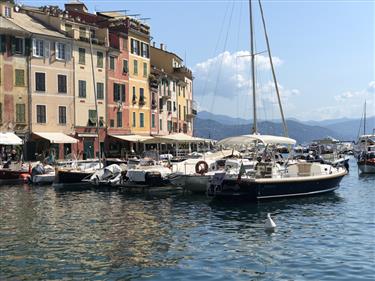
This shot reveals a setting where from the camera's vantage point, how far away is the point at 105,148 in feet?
206

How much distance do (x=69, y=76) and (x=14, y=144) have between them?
11.6m

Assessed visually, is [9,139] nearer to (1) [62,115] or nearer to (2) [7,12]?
(1) [62,115]

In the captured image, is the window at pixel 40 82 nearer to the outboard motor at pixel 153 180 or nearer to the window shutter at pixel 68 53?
the window shutter at pixel 68 53

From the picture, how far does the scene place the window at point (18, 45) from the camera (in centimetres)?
5253

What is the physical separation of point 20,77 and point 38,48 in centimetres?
375

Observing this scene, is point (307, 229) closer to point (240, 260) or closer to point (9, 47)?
point (240, 260)

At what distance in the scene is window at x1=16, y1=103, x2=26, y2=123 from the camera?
5253 centimetres

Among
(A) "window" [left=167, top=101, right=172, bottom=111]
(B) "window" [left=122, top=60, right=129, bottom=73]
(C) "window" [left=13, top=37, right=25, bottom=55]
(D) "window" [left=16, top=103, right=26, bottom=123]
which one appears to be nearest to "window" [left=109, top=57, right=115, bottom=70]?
(B) "window" [left=122, top=60, right=129, bottom=73]

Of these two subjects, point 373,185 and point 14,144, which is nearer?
point 373,185

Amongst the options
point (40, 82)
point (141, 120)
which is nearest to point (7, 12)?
point (40, 82)

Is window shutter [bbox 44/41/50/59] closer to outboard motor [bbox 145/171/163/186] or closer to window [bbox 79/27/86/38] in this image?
window [bbox 79/27/86/38]

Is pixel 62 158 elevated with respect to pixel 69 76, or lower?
lower

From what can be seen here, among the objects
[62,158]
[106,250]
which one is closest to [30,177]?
[62,158]

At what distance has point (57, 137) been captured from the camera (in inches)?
2146
